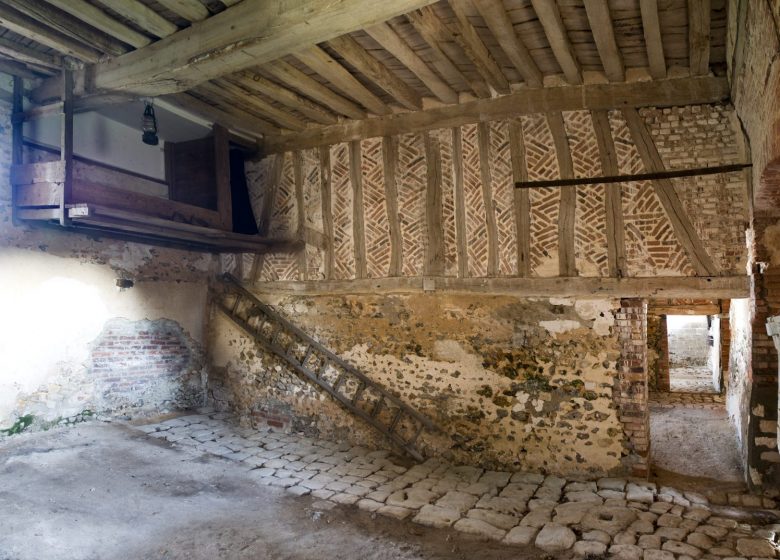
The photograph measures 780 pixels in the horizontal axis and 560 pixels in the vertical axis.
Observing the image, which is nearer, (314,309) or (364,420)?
(364,420)

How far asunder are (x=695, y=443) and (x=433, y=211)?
3.93 metres

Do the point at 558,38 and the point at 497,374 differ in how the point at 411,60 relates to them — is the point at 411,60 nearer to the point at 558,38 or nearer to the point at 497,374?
the point at 558,38

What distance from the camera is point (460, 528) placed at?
3549mm

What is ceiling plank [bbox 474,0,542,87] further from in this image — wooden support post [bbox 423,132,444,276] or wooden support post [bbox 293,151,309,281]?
wooden support post [bbox 293,151,309,281]

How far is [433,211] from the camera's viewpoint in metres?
5.09

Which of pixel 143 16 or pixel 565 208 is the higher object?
pixel 143 16

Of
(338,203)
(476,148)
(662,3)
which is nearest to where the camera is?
(662,3)

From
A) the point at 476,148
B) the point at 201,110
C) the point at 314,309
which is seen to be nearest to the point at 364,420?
the point at 314,309

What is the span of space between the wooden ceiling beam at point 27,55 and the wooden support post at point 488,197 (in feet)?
12.8

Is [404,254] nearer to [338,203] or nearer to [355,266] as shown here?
[355,266]

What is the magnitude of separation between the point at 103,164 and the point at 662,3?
541cm

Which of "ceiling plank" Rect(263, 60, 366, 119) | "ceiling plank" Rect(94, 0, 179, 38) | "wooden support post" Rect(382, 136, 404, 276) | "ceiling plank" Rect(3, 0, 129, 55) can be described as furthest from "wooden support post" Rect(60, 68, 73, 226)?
"wooden support post" Rect(382, 136, 404, 276)

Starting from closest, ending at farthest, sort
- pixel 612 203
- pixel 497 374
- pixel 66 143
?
pixel 66 143 < pixel 612 203 < pixel 497 374

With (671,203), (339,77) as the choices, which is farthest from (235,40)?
(671,203)
